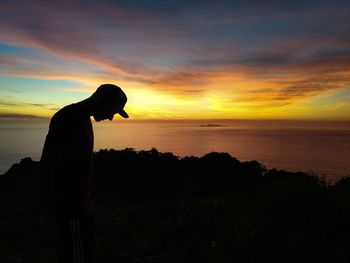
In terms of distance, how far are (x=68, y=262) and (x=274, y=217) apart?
409 cm

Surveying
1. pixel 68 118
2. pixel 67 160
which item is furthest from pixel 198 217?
pixel 68 118

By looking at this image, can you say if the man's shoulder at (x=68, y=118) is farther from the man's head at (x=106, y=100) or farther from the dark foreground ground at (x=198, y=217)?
the dark foreground ground at (x=198, y=217)

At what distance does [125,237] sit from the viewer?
820 cm

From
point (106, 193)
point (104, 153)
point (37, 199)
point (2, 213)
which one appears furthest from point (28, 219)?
point (37, 199)

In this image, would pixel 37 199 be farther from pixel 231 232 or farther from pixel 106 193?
pixel 106 193

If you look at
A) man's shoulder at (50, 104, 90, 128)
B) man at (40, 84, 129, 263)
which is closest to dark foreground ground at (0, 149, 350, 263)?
man at (40, 84, 129, 263)

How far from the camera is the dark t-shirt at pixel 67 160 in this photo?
280cm

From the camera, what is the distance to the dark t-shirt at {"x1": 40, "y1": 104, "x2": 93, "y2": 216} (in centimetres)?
280

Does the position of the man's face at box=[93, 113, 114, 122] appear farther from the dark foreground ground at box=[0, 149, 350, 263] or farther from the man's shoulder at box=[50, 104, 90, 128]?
the dark foreground ground at box=[0, 149, 350, 263]

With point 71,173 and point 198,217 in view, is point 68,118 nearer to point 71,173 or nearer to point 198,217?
point 71,173

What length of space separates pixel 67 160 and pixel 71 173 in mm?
125

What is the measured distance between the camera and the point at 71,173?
9.42ft

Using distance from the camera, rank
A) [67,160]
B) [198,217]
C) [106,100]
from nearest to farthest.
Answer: [67,160] → [106,100] → [198,217]

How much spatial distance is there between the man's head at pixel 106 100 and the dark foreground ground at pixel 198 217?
97cm
